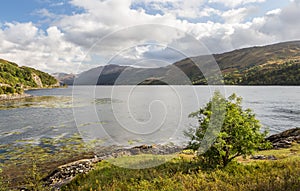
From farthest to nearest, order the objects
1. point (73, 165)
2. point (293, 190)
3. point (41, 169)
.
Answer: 1. point (41, 169)
2. point (73, 165)
3. point (293, 190)

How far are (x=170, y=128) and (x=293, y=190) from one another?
45.2 meters

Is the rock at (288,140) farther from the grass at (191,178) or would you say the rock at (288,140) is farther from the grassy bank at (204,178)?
the grassy bank at (204,178)

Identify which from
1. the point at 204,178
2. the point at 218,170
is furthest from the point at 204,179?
the point at 218,170

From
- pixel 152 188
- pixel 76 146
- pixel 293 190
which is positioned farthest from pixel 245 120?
pixel 76 146

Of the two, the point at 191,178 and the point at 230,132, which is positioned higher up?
the point at 230,132

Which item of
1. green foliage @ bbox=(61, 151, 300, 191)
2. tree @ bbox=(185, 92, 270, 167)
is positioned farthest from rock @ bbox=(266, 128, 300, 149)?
tree @ bbox=(185, 92, 270, 167)

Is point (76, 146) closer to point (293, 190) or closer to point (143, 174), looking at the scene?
point (143, 174)

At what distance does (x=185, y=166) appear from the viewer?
687 inches

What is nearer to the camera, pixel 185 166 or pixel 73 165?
pixel 185 166

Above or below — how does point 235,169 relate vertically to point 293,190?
below

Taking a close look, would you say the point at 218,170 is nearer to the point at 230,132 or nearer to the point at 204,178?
the point at 204,178

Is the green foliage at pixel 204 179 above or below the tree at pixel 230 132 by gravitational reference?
below

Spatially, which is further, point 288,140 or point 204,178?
point 288,140

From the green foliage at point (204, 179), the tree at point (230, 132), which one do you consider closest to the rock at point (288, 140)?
the green foliage at point (204, 179)
